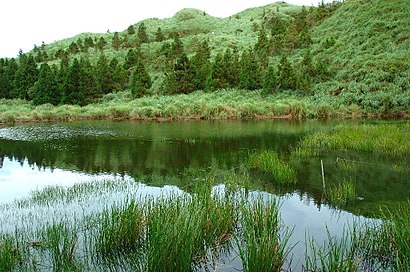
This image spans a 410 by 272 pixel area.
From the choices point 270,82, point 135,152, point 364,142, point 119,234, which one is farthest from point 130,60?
point 119,234

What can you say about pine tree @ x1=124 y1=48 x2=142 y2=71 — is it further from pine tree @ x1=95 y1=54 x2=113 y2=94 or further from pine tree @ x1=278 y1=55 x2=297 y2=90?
pine tree @ x1=278 y1=55 x2=297 y2=90

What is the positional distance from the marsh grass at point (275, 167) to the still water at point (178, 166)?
0.38 metres

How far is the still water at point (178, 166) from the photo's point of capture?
11320 mm

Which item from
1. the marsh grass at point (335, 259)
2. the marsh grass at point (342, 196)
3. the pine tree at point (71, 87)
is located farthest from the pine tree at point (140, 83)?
the marsh grass at point (335, 259)

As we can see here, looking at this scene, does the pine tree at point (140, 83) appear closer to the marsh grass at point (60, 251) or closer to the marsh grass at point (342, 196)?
the marsh grass at point (342, 196)

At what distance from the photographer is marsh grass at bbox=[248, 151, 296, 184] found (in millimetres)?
14469

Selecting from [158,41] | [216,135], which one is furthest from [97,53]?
[216,135]

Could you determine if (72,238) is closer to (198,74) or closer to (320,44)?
(198,74)

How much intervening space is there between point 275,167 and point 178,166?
5126mm

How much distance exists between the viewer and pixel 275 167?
15.4 metres

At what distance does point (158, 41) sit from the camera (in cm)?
9569

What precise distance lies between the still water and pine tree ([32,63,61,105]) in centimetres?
2608

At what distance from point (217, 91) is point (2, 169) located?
4196cm

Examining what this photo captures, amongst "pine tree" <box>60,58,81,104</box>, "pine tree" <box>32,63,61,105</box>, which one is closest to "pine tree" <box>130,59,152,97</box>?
"pine tree" <box>60,58,81,104</box>
